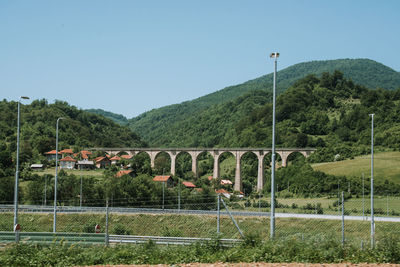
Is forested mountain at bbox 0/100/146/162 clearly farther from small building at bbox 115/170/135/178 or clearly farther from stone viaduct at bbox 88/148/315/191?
small building at bbox 115/170/135/178

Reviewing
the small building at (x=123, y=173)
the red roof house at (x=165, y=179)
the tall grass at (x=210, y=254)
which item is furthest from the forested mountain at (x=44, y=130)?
the tall grass at (x=210, y=254)

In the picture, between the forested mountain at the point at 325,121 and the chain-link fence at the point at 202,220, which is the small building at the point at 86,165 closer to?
the chain-link fence at the point at 202,220

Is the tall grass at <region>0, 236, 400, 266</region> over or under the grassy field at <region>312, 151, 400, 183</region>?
under

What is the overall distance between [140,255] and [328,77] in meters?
148

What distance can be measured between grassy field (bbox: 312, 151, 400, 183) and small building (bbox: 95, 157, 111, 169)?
42548 millimetres

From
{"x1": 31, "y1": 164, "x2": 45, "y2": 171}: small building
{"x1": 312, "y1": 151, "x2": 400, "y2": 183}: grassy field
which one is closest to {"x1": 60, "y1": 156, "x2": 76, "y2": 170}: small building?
{"x1": 31, "y1": 164, "x2": 45, "y2": 171}: small building

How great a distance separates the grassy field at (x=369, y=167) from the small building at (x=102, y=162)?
42548mm

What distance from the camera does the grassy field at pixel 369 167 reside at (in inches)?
2653

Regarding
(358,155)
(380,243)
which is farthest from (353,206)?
(380,243)

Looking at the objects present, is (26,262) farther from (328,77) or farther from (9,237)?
(328,77)

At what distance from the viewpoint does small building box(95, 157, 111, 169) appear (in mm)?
93125

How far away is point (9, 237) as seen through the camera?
14.8 m

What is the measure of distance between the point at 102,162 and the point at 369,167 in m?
52.2

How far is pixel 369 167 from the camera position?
Answer: 7144 centimetres
